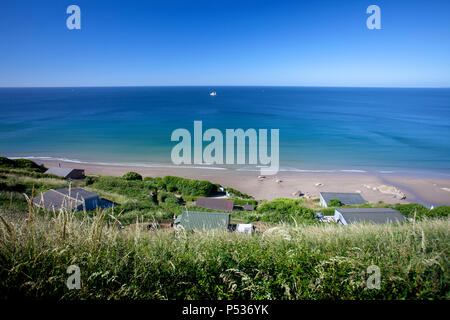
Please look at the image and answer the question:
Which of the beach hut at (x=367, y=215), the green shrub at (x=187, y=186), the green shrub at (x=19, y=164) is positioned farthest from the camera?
the green shrub at (x=19, y=164)

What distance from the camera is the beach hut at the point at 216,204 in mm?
21966

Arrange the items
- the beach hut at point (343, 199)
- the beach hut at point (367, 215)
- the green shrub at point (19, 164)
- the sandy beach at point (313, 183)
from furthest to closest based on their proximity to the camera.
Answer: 1. the green shrub at point (19, 164)
2. the sandy beach at point (313, 183)
3. the beach hut at point (343, 199)
4. the beach hut at point (367, 215)

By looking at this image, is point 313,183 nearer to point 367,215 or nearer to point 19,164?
point 367,215

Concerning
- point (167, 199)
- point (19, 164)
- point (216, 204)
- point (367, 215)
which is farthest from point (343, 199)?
point (19, 164)

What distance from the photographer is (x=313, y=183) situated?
31828mm

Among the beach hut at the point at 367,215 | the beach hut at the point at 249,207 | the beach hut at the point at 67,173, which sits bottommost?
the beach hut at the point at 249,207

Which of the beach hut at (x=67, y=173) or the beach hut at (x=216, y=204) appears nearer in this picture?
the beach hut at (x=216, y=204)

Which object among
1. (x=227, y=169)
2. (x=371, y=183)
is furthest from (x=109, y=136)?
(x=371, y=183)

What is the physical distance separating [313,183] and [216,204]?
607 inches

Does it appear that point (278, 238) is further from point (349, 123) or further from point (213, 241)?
point (349, 123)

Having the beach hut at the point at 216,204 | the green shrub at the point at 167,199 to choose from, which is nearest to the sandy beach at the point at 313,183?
the beach hut at the point at 216,204

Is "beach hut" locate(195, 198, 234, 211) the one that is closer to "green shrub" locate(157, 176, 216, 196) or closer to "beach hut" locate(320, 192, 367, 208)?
"green shrub" locate(157, 176, 216, 196)

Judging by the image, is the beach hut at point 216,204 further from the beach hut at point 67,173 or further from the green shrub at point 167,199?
the beach hut at point 67,173

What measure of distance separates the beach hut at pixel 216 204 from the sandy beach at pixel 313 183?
7090mm
